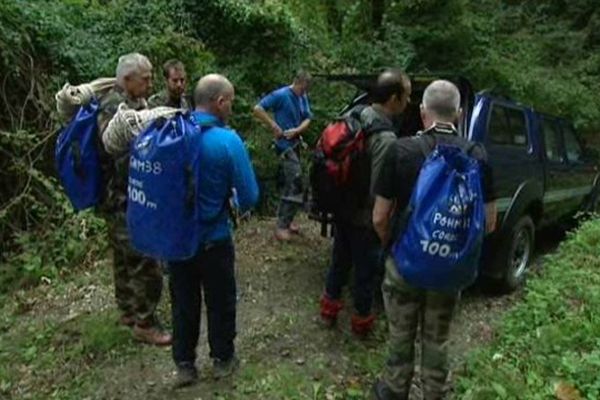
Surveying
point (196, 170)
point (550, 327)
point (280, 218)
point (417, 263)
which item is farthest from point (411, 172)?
point (280, 218)

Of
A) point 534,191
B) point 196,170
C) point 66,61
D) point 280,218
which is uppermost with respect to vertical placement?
point 66,61

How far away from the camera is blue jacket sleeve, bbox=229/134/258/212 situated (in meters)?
3.91

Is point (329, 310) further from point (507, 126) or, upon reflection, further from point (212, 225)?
point (507, 126)

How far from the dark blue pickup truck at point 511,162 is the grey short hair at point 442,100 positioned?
2.03m

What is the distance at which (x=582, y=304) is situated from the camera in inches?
185

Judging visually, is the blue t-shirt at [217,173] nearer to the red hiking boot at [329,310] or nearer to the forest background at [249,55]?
the red hiking boot at [329,310]

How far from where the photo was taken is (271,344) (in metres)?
5.12

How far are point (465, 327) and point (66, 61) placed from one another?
19.8 ft

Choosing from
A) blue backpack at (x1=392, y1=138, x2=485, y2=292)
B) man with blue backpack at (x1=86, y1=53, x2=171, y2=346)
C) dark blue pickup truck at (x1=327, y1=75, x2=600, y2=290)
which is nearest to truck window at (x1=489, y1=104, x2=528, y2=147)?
dark blue pickup truck at (x1=327, y1=75, x2=600, y2=290)

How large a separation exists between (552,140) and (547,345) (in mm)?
4107

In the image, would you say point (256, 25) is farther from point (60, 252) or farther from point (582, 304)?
point (582, 304)

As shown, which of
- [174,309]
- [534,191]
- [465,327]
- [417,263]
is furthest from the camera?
[534,191]

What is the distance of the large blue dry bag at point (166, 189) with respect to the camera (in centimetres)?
380

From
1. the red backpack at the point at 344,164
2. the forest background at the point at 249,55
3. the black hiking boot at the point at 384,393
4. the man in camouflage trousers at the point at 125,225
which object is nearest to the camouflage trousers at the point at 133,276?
the man in camouflage trousers at the point at 125,225
